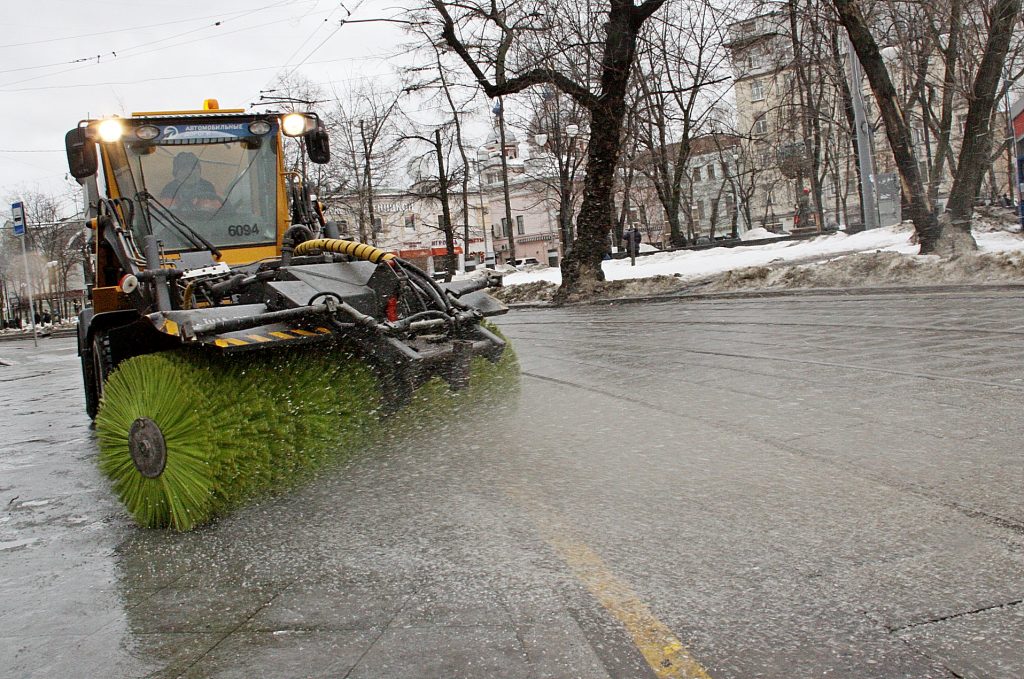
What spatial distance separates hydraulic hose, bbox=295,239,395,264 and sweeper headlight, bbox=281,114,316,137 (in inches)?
49.6

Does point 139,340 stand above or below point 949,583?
above

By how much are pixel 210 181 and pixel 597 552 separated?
214 inches

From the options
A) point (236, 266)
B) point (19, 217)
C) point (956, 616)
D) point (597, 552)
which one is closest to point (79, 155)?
point (236, 266)

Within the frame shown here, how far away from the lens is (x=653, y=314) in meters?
14.9

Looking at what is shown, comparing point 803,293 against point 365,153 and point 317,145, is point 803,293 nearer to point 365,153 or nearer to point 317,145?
point 317,145

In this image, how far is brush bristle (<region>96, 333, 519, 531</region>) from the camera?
15.2ft

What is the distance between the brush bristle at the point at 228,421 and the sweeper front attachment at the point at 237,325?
0.04ft

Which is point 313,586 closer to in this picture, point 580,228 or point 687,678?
point 687,678

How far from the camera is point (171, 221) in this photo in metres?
7.35

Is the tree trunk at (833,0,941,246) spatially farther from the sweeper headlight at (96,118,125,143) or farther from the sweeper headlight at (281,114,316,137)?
the sweeper headlight at (96,118,125,143)

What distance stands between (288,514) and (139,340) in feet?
10.3

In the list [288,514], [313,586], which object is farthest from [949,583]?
[288,514]

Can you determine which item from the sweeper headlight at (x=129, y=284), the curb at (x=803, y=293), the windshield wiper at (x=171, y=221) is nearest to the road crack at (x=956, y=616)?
the sweeper headlight at (x=129, y=284)

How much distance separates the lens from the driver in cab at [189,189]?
7.39 m
